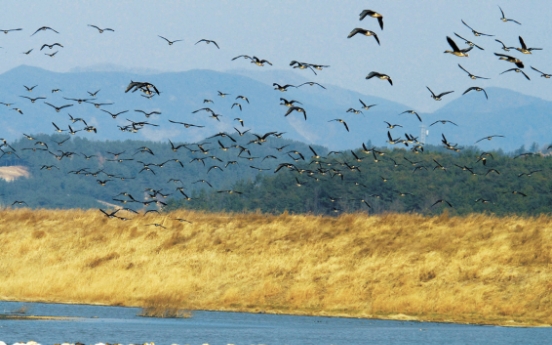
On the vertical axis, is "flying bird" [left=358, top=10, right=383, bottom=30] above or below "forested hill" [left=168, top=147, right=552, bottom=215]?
above

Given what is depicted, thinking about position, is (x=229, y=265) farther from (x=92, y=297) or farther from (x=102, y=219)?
(x=102, y=219)

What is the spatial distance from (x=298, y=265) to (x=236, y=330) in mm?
14137

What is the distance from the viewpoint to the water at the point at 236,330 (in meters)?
30.3

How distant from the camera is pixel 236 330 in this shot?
3397 centimetres

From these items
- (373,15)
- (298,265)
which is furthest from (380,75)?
(298,265)

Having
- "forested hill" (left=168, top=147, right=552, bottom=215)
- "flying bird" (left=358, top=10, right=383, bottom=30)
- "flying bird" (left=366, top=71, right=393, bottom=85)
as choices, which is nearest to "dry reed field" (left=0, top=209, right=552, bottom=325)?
"flying bird" (left=366, top=71, right=393, bottom=85)

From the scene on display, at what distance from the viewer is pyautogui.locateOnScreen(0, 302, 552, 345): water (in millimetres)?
30312

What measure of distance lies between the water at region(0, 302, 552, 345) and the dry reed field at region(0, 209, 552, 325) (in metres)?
2.41

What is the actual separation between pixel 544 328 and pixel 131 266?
20.7 m

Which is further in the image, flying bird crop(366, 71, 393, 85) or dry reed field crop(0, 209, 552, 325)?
dry reed field crop(0, 209, 552, 325)

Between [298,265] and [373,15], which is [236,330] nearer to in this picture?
[373,15]

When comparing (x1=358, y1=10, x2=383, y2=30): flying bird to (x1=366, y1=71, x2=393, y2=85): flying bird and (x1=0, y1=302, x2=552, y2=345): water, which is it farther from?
(x1=0, y1=302, x2=552, y2=345): water

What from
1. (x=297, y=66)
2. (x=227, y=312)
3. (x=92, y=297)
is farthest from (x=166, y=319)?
(x=297, y=66)

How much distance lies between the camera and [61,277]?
47719 millimetres
